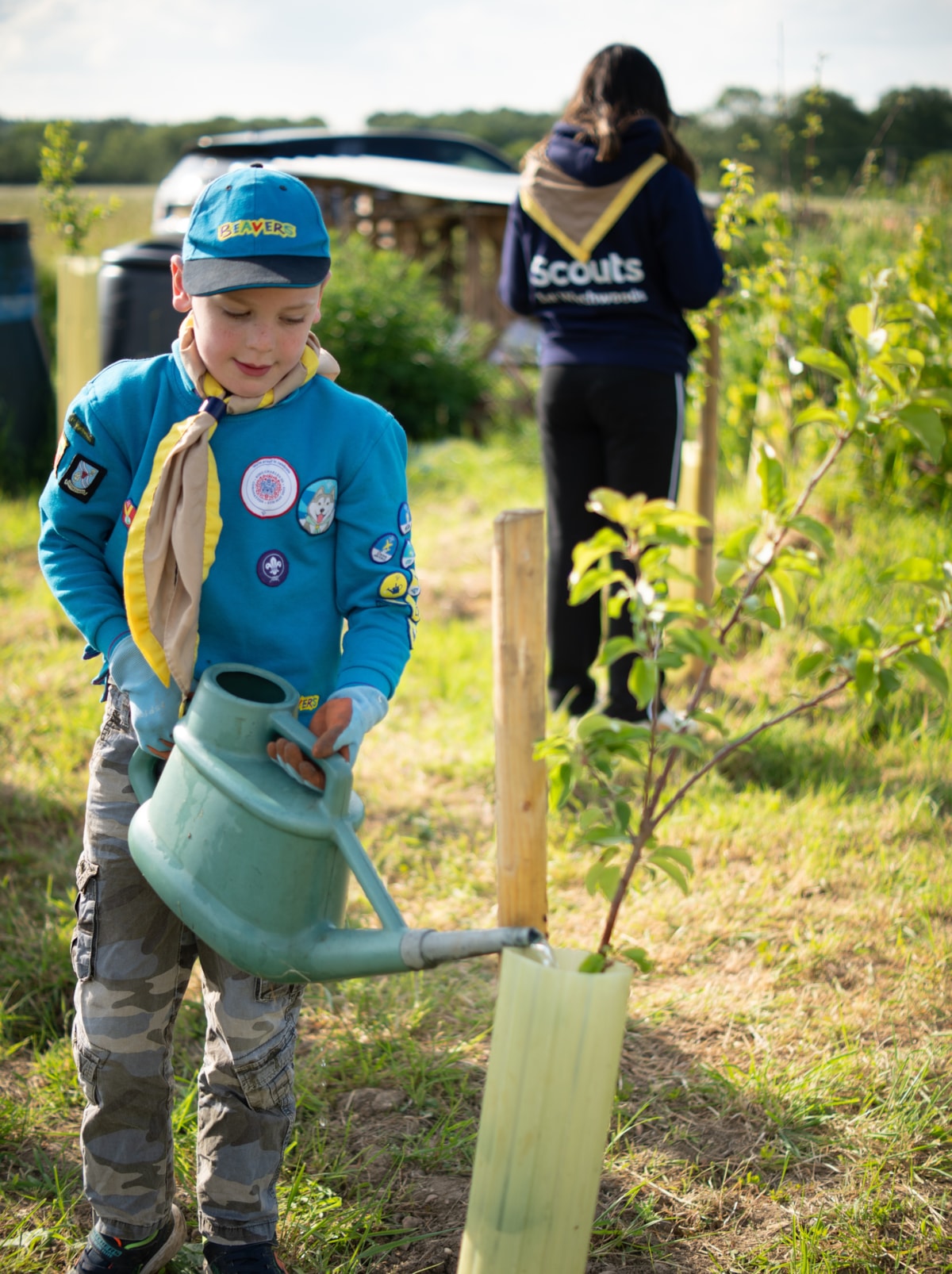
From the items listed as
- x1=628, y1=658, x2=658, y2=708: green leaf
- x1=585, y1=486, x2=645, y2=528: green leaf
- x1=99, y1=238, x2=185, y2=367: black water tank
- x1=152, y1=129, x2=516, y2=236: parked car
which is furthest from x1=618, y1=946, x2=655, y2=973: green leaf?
x1=152, y1=129, x2=516, y2=236: parked car

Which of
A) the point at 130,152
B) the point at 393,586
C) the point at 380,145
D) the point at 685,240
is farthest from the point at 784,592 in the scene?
the point at 130,152

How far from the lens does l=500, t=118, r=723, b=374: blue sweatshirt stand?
116 inches

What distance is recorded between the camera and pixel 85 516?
150 centimetres

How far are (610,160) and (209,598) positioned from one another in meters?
2.05

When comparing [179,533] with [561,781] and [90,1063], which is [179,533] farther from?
[90,1063]

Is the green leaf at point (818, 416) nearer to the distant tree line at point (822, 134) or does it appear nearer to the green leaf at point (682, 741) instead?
the green leaf at point (682, 741)

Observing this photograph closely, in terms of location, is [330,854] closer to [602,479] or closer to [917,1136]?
[917,1136]

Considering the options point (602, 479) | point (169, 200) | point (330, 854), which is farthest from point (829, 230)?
point (169, 200)

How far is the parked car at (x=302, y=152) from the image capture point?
1115 centimetres

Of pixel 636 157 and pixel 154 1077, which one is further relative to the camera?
pixel 636 157

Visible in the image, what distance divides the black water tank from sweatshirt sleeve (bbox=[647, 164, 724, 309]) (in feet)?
9.79

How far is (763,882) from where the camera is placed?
8.85 ft

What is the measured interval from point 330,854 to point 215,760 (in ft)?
0.57

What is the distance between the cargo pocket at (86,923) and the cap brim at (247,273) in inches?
31.2
